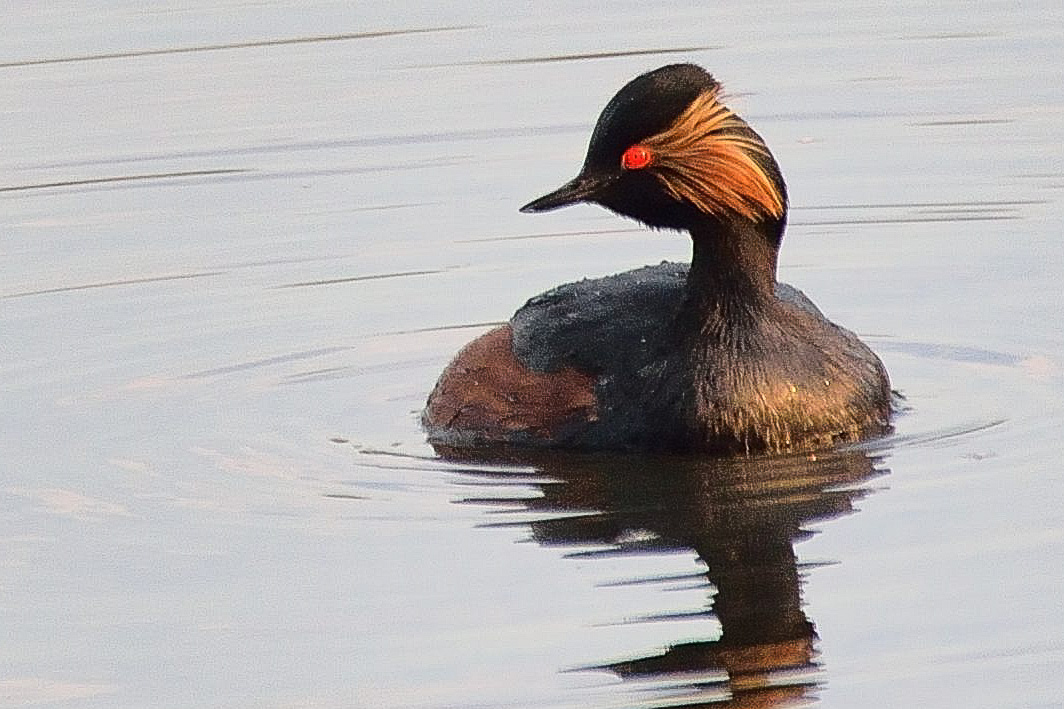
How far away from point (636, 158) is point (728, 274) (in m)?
0.65

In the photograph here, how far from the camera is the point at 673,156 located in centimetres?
1130

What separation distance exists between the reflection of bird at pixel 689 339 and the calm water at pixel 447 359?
228mm

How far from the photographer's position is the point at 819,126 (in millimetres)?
16875

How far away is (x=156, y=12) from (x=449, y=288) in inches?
261

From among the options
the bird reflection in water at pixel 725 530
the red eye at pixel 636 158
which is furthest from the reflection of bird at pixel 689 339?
the bird reflection in water at pixel 725 530

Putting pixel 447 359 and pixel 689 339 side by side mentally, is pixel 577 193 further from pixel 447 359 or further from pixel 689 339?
pixel 447 359

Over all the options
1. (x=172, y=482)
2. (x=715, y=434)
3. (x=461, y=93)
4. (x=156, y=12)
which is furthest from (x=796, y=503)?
(x=156, y=12)

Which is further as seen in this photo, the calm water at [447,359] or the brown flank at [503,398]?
the brown flank at [503,398]

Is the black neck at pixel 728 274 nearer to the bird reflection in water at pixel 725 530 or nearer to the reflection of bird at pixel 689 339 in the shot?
the reflection of bird at pixel 689 339

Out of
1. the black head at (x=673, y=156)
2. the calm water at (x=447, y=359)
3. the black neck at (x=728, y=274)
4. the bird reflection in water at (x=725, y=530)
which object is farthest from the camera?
the black neck at (x=728, y=274)

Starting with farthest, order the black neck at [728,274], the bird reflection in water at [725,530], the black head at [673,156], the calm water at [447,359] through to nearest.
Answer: the black neck at [728,274], the black head at [673,156], the calm water at [447,359], the bird reflection in water at [725,530]

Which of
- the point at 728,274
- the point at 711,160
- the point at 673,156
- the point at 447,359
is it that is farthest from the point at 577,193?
the point at 447,359

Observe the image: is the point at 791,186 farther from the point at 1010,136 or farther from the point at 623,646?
the point at 623,646

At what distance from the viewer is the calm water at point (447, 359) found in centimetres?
891
